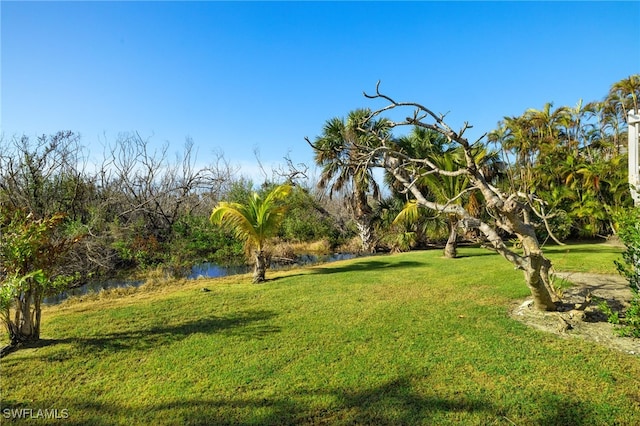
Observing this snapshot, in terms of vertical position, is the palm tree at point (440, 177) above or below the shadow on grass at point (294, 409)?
above

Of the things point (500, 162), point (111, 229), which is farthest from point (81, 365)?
point (500, 162)

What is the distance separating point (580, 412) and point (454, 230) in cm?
911

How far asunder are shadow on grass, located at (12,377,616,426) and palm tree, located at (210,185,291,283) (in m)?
5.52

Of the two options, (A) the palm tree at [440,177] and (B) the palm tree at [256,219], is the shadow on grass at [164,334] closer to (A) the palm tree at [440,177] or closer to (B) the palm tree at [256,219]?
(B) the palm tree at [256,219]

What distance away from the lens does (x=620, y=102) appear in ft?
67.6

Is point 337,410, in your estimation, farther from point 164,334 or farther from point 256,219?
point 256,219

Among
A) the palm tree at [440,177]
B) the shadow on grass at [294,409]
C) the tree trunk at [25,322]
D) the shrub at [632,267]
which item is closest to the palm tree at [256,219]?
the palm tree at [440,177]

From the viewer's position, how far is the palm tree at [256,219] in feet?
28.2

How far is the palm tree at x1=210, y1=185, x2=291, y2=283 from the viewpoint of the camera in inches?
338

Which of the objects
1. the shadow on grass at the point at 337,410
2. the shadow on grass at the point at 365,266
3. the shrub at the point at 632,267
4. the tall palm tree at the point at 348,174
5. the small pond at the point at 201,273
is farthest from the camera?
the tall palm tree at the point at 348,174

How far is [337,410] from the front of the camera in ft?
9.62

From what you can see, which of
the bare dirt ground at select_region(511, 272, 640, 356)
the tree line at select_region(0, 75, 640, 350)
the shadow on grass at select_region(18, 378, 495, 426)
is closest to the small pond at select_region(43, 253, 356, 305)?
the tree line at select_region(0, 75, 640, 350)

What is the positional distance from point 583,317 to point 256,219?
6.80 m

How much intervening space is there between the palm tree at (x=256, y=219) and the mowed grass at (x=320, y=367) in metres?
2.48
